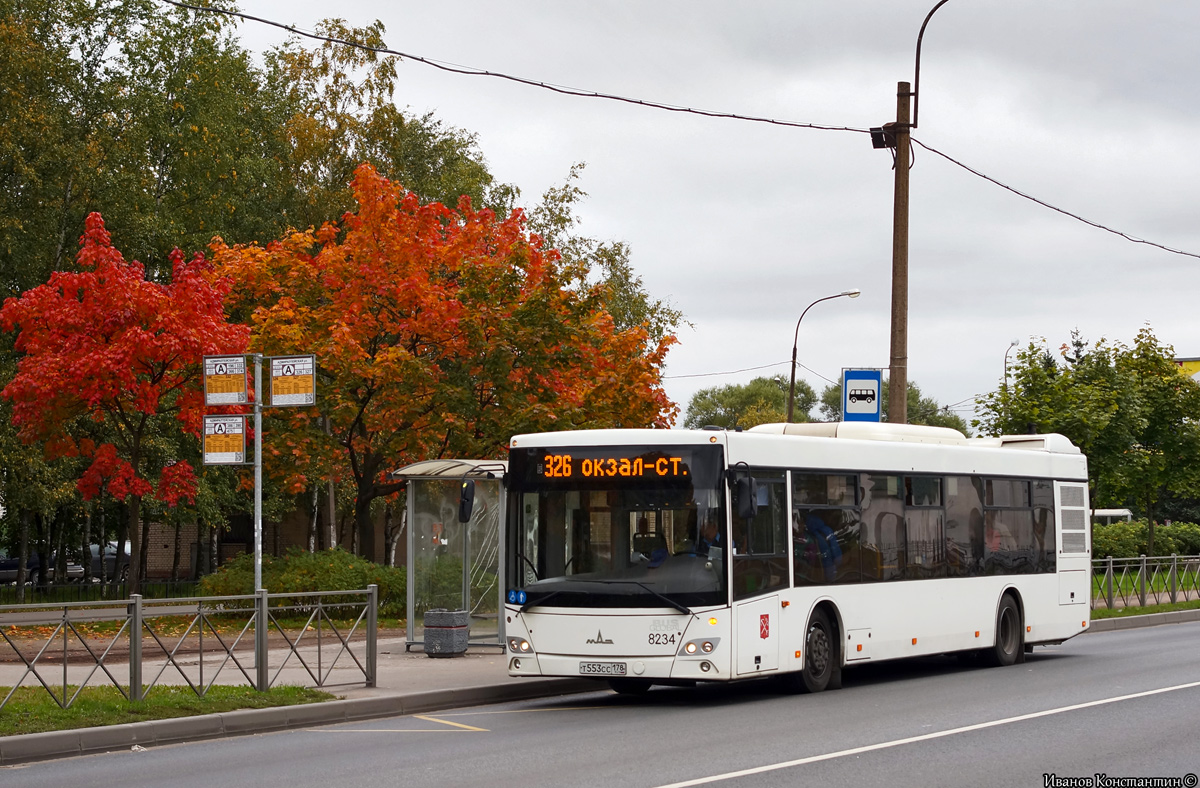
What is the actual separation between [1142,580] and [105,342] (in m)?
21.9

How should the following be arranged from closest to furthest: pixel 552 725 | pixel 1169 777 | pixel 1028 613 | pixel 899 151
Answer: pixel 1169 777, pixel 552 725, pixel 1028 613, pixel 899 151

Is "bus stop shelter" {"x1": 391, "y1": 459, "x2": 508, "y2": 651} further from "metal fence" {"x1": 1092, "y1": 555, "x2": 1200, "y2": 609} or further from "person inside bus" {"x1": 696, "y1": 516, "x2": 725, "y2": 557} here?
"metal fence" {"x1": 1092, "y1": 555, "x2": 1200, "y2": 609}

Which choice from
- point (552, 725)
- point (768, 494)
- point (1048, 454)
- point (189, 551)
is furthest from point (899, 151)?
point (189, 551)

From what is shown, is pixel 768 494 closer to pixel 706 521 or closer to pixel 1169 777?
pixel 706 521

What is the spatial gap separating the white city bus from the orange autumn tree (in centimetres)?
976

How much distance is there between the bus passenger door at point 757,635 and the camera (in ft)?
45.3

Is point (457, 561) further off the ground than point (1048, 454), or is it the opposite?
point (1048, 454)

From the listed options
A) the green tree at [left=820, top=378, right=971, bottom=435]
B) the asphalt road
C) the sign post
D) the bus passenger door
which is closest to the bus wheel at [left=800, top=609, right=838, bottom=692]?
the asphalt road

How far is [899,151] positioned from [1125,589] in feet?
43.8

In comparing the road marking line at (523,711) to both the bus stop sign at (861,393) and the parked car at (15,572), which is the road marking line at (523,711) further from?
the parked car at (15,572)

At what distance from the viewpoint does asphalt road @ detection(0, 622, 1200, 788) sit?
9531 mm

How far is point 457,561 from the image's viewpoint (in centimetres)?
1991

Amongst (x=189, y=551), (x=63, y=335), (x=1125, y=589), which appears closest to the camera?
(x=63, y=335)

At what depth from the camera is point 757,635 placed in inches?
554
